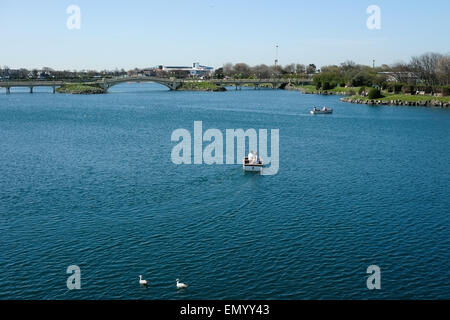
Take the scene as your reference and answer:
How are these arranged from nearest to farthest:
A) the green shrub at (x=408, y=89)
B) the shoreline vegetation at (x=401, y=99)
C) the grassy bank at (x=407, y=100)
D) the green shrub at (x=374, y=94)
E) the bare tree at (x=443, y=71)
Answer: the grassy bank at (x=407, y=100) → the shoreline vegetation at (x=401, y=99) → the green shrub at (x=374, y=94) → the green shrub at (x=408, y=89) → the bare tree at (x=443, y=71)

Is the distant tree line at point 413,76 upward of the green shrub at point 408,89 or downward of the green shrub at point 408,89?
upward

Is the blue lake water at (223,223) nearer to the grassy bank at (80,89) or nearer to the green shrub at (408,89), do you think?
the green shrub at (408,89)

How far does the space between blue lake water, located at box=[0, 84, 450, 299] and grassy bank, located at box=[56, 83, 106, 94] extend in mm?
119445

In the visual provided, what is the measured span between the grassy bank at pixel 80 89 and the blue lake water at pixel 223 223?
392ft

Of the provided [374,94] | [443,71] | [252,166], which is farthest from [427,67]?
[252,166]

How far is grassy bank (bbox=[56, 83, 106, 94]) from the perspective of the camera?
564 feet

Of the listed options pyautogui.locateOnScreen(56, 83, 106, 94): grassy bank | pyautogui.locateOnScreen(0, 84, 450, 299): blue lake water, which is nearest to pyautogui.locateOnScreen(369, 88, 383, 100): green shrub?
pyautogui.locateOnScreen(0, 84, 450, 299): blue lake water

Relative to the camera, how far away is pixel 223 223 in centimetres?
2991

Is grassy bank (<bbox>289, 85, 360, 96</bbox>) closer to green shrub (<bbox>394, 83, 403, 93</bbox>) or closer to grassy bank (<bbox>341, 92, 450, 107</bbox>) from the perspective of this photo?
green shrub (<bbox>394, 83, 403, 93</bbox>)

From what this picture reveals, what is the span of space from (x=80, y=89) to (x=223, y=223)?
514ft

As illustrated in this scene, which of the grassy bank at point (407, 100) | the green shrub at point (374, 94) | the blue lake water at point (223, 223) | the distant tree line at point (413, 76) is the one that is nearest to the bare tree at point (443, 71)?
the distant tree line at point (413, 76)

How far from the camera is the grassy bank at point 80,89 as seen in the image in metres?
172

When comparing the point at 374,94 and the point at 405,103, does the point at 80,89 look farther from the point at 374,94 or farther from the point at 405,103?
the point at 405,103

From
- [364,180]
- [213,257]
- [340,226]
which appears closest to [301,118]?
[364,180]
